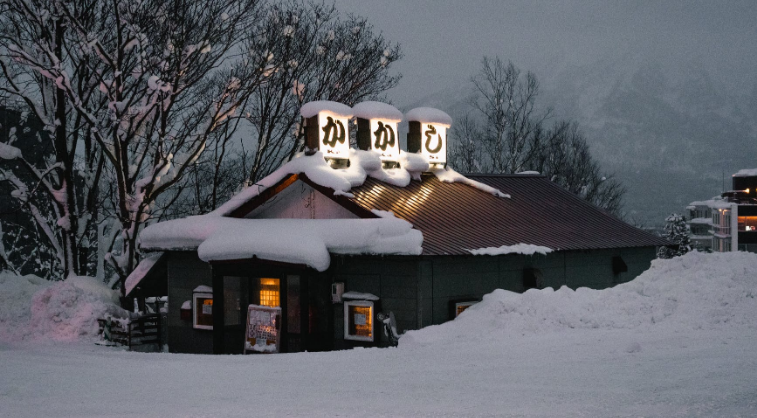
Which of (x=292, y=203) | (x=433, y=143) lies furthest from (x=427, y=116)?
(x=292, y=203)

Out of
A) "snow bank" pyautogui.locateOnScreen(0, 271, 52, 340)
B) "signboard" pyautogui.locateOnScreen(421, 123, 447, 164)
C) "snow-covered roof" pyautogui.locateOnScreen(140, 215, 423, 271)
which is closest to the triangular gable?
"snow-covered roof" pyautogui.locateOnScreen(140, 215, 423, 271)

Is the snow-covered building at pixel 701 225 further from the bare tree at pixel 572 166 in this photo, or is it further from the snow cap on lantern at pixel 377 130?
the snow cap on lantern at pixel 377 130

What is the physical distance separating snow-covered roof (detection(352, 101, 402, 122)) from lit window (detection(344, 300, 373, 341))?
6.21m

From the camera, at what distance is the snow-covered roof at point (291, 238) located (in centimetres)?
1617

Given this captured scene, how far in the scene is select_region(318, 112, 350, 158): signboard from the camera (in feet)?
63.9

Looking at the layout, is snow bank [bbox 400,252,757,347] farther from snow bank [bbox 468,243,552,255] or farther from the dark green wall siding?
snow bank [bbox 468,243,552,255]

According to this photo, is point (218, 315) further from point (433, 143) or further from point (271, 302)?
point (433, 143)

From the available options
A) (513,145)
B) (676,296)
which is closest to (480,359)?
(676,296)

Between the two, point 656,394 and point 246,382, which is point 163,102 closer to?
point 246,382

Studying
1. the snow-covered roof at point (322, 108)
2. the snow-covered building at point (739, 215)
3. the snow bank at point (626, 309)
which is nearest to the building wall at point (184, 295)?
the snow-covered roof at point (322, 108)

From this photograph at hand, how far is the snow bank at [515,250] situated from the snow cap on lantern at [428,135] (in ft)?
17.2

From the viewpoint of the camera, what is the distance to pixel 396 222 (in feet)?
54.1

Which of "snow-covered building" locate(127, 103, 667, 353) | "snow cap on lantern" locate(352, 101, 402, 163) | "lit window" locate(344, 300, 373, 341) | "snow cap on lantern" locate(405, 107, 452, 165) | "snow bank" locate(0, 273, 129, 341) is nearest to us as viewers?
"snow-covered building" locate(127, 103, 667, 353)

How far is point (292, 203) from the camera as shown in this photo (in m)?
19.4
